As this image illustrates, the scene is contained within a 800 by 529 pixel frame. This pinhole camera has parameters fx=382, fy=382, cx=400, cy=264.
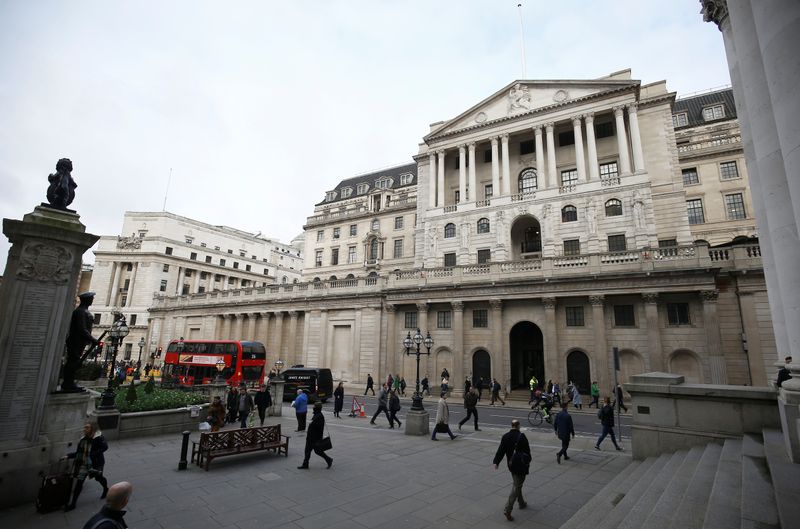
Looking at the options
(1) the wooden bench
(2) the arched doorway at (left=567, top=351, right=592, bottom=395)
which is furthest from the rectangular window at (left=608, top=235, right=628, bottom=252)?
(1) the wooden bench

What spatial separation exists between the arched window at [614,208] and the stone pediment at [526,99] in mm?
9326

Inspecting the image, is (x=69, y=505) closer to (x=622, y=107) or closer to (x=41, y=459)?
(x=41, y=459)

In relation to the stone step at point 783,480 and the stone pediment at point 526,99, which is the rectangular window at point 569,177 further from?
the stone step at point 783,480

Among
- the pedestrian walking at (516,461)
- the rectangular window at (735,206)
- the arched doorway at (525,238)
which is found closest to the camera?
the pedestrian walking at (516,461)

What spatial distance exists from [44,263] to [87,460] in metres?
3.87

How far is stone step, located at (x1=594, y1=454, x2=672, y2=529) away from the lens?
6.13 meters

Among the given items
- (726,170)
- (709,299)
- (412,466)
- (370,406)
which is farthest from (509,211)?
(412,466)

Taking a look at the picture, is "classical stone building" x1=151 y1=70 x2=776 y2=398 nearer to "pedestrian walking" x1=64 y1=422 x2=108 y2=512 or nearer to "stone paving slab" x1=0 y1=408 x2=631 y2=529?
"stone paving slab" x1=0 y1=408 x2=631 y2=529

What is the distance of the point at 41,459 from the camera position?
7.09 metres

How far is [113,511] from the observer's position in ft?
12.1

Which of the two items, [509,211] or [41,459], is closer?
[41,459]

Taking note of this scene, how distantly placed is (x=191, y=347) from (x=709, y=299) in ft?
129

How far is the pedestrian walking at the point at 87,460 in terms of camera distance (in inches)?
282

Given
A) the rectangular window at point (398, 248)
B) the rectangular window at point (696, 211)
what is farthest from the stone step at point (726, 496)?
the rectangular window at point (398, 248)
